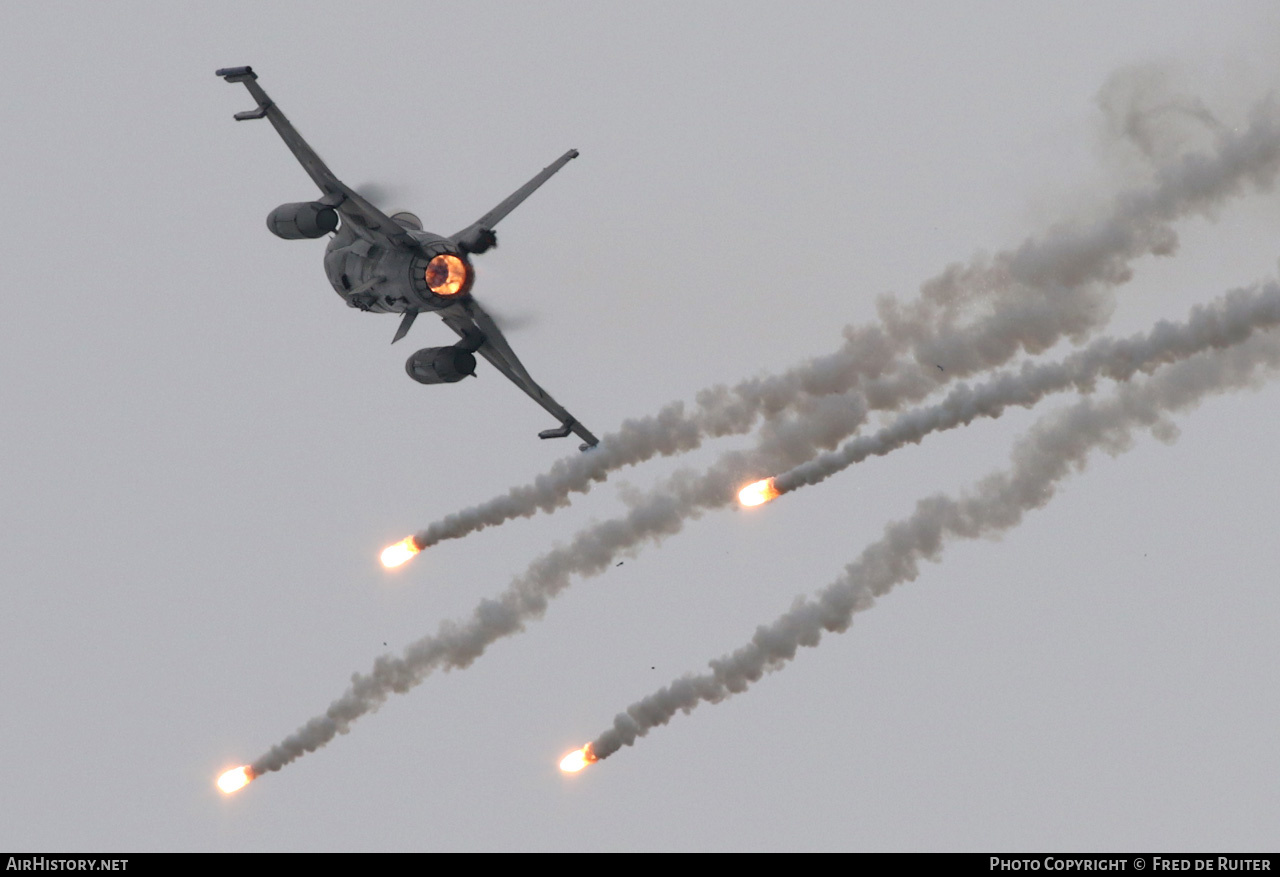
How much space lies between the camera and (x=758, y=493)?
44625 millimetres

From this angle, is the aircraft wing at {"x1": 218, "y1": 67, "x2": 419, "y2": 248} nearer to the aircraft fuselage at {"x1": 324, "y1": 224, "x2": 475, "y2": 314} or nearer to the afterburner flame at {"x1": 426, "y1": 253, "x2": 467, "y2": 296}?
the aircraft fuselage at {"x1": 324, "y1": 224, "x2": 475, "y2": 314}

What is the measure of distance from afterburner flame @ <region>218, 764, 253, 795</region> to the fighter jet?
12.6m

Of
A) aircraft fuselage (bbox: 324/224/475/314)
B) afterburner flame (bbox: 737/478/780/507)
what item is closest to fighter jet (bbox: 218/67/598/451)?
aircraft fuselage (bbox: 324/224/475/314)

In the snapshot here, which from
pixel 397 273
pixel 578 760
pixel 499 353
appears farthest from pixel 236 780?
pixel 397 273

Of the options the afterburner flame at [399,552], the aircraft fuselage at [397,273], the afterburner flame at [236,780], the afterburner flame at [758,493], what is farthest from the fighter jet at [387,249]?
the afterburner flame at [236,780]

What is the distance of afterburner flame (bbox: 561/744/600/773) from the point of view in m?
48.0

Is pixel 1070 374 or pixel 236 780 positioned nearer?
pixel 1070 374

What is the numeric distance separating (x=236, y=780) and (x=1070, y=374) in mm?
27368

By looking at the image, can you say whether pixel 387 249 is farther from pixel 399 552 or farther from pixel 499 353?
pixel 399 552

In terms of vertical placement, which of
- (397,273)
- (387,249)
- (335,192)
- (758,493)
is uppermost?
(335,192)

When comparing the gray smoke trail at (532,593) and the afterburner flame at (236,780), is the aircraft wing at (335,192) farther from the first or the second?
the afterburner flame at (236,780)

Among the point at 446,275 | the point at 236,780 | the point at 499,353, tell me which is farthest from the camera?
the point at 236,780

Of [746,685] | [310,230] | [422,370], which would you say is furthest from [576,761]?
[310,230]
